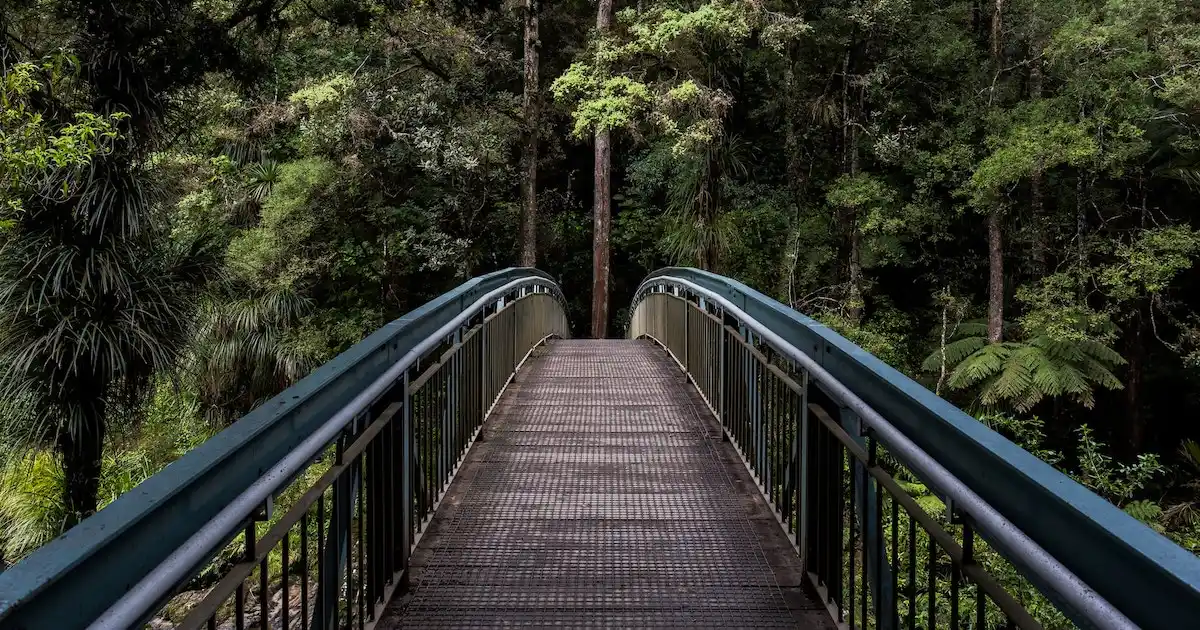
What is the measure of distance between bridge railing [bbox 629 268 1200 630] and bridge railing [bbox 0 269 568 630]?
1694mm

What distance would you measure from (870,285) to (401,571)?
16.1 m

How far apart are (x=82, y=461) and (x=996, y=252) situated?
1497 cm

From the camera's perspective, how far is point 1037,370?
13.7 meters

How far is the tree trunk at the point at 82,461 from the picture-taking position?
27.7 ft

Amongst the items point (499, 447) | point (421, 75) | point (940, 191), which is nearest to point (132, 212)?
point (499, 447)

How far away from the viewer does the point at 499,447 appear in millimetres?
6199

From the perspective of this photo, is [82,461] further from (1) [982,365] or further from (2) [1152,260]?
(2) [1152,260]

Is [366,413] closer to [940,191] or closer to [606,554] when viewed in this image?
[606,554]

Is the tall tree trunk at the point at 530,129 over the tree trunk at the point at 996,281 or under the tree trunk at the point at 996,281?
over

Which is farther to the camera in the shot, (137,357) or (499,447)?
(137,357)

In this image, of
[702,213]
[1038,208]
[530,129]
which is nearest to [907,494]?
[1038,208]

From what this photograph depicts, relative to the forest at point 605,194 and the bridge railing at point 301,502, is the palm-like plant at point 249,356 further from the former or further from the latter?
the bridge railing at point 301,502

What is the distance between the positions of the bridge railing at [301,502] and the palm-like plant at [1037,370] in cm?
1051

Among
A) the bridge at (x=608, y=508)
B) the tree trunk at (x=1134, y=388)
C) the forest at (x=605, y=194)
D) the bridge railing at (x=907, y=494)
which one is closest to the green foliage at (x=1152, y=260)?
the forest at (x=605, y=194)
